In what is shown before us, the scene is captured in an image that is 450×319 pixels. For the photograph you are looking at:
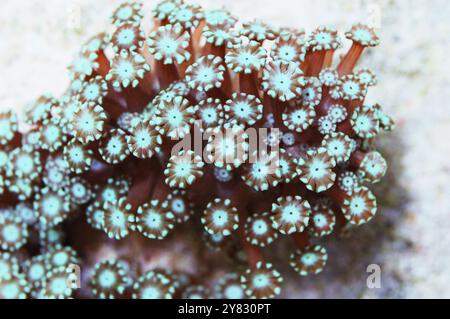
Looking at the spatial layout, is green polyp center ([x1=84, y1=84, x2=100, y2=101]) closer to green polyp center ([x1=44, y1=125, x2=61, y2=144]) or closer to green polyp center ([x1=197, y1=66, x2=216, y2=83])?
green polyp center ([x1=44, y1=125, x2=61, y2=144])

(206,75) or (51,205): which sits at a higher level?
(206,75)

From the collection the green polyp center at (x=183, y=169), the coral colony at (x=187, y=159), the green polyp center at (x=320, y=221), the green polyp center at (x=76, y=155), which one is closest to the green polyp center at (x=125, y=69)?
the coral colony at (x=187, y=159)

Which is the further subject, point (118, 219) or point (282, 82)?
point (118, 219)

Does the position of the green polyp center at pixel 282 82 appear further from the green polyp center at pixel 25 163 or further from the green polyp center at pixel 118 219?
the green polyp center at pixel 25 163

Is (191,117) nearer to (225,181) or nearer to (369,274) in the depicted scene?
(225,181)

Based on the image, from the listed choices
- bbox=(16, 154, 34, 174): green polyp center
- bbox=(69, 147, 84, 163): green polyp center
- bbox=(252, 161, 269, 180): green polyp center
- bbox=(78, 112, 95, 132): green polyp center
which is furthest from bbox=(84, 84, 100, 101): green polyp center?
bbox=(252, 161, 269, 180): green polyp center

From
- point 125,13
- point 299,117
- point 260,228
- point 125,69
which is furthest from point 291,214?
point 125,13

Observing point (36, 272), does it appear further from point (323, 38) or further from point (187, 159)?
point (323, 38)

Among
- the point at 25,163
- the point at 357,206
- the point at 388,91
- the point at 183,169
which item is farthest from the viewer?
the point at 388,91
